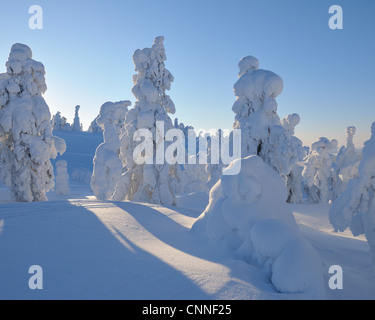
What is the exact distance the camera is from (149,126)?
12.4 m

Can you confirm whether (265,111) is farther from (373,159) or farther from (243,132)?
(373,159)

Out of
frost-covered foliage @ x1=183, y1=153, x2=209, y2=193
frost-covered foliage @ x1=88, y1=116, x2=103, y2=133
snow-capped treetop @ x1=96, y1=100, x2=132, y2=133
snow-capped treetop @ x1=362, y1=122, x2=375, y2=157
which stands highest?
frost-covered foliage @ x1=88, y1=116, x2=103, y2=133

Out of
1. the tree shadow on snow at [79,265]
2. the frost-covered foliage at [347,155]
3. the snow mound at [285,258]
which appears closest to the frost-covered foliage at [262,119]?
the frost-covered foliage at [347,155]

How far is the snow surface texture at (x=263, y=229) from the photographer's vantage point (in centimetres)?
320

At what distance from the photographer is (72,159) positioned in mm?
36344

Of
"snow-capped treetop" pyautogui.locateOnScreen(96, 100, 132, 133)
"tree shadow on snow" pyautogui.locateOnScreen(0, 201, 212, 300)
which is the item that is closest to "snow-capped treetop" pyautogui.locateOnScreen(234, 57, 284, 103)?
"snow-capped treetop" pyautogui.locateOnScreen(96, 100, 132, 133)

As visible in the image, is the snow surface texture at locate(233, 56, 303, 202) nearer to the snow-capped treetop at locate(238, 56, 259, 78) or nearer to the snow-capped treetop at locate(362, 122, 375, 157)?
the snow-capped treetop at locate(238, 56, 259, 78)

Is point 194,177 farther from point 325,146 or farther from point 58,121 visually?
point 58,121

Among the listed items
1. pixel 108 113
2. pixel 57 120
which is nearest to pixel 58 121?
pixel 57 120

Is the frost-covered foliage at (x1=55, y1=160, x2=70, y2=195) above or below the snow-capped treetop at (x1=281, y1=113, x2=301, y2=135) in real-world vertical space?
below

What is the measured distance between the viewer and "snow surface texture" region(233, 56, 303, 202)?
511 inches

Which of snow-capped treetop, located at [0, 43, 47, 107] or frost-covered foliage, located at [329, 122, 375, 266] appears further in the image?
snow-capped treetop, located at [0, 43, 47, 107]

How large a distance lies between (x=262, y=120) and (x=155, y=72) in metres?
6.39
